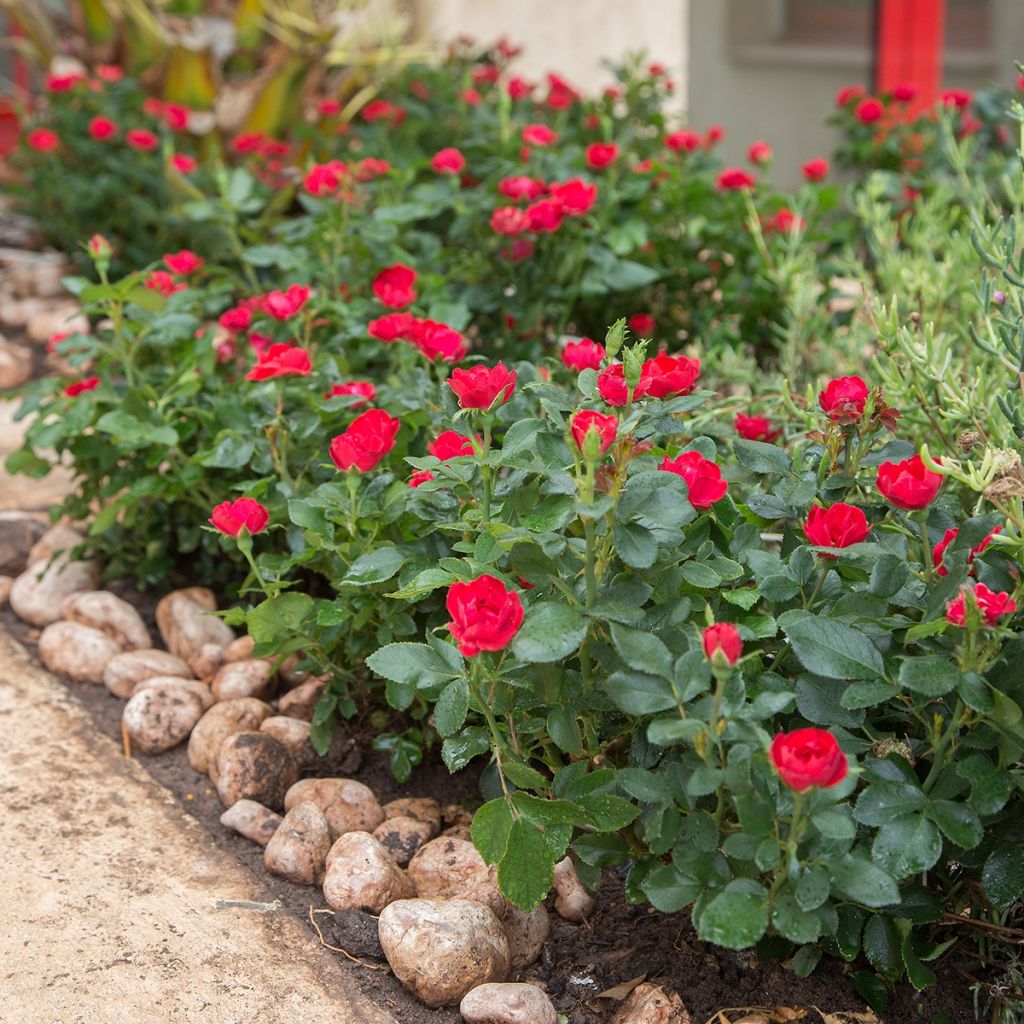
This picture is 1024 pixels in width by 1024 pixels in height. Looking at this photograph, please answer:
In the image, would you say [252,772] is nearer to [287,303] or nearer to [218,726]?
[218,726]

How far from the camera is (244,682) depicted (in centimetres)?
209

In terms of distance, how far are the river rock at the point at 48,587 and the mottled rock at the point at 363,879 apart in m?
0.96

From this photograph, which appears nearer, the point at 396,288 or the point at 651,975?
the point at 651,975

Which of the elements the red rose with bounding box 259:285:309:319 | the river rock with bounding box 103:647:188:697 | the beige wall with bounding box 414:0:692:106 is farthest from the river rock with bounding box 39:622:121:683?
the beige wall with bounding box 414:0:692:106

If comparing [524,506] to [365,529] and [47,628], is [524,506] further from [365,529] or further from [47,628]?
[47,628]

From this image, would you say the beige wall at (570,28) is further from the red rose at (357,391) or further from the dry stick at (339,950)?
the dry stick at (339,950)

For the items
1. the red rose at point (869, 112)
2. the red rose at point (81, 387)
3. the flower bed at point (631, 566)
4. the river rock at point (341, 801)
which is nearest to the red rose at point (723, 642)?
the flower bed at point (631, 566)

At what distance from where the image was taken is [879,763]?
4.45 feet

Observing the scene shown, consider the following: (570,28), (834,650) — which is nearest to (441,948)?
(834,650)

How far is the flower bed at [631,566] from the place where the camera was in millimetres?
1280

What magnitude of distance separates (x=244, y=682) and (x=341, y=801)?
14.3 inches

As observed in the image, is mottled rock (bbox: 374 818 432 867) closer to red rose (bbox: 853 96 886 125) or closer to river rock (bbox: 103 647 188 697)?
river rock (bbox: 103 647 188 697)

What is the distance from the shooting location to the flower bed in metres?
1.28

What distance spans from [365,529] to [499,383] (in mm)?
441
